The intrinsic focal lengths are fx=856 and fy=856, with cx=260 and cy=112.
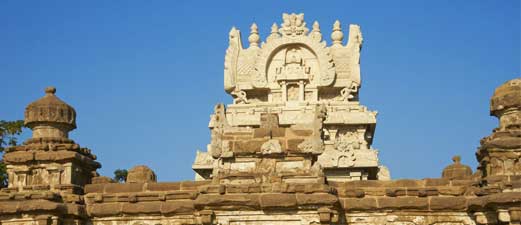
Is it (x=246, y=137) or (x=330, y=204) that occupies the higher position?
(x=246, y=137)

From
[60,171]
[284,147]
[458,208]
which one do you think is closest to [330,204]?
[284,147]

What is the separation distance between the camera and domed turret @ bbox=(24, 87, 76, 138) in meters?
20.2

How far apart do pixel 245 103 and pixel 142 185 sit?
24797mm

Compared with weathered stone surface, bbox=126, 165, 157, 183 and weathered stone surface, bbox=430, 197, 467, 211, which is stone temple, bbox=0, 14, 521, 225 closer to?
weathered stone surface, bbox=430, 197, 467, 211

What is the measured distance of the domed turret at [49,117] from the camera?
20203mm

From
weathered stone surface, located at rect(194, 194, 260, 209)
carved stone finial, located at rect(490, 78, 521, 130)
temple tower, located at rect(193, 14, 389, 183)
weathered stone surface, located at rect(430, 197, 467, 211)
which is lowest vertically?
weathered stone surface, located at rect(430, 197, 467, 211)

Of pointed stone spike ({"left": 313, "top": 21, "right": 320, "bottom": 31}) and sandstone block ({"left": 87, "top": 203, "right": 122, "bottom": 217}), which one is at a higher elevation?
pointed stone spike ({"left": 313, "top": 21, "right": 320, "bottom": 31})

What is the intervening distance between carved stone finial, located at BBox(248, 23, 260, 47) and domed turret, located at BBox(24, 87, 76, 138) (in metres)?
25.4

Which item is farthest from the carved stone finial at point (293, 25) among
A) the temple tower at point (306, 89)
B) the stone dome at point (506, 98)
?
the stone dome at point (506, 98)

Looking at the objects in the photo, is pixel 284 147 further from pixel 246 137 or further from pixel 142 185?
pixel 142 185

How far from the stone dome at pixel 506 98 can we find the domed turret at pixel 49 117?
32.4 feet

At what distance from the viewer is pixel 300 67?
144ft

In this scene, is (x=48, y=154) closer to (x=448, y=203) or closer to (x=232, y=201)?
(x=232, y=201)

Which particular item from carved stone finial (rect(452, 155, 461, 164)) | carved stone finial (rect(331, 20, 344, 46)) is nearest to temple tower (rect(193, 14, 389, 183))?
carved stone finial (rect(331, 20, 344, 46))
